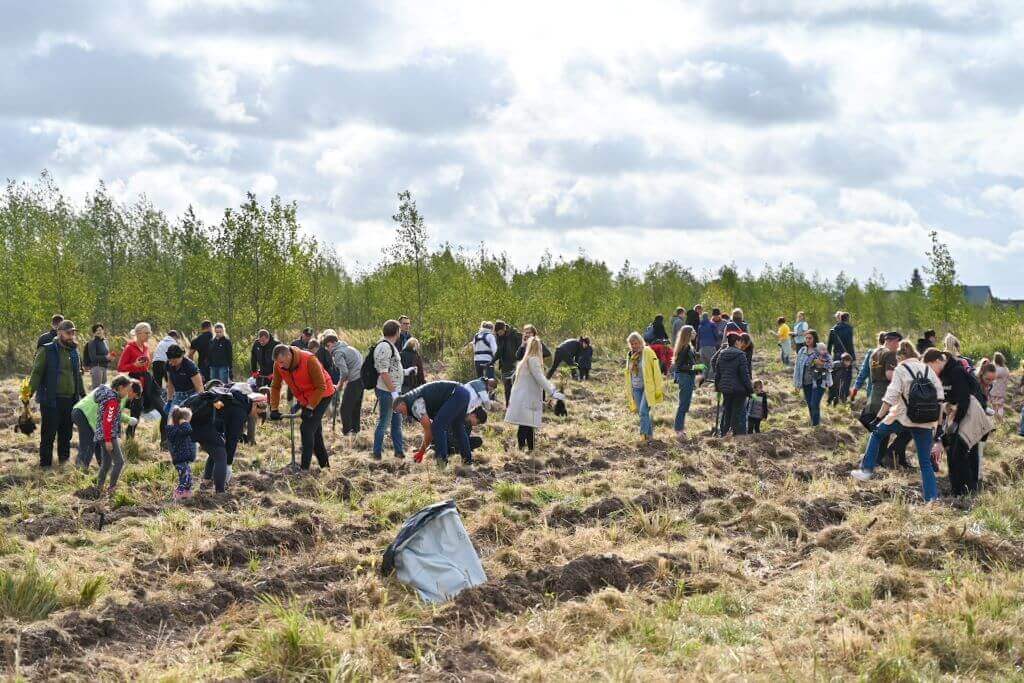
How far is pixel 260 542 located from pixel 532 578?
2.66 meters

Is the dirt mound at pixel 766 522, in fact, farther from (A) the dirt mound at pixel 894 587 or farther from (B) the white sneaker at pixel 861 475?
(B) the white sneaker at pixel 861 475

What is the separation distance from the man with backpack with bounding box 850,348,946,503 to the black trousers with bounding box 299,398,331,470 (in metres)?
6.29

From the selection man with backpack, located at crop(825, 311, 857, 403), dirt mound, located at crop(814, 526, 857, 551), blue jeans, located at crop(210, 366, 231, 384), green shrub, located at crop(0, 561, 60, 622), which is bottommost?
dirt mound, located at crop(814, 526, 857, 551)

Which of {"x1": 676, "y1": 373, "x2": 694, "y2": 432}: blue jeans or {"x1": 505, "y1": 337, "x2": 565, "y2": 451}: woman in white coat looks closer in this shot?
{"x1": 505, "y1": 337, "x2": 565, "y2": 451}: woman in white coat

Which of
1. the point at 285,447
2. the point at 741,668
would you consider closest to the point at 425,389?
the point at 285,447

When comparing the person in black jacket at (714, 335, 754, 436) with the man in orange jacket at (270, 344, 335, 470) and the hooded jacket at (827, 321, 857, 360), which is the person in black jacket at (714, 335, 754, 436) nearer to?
the hooded jacket at (827, 321, 857, 360)

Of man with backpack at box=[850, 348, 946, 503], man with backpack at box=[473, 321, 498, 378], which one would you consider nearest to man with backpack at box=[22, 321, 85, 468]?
man with backpack at box=[473, 321, 498, 378]

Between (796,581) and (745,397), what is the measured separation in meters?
7.57

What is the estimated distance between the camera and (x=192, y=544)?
29.6 feet

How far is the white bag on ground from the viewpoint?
26.0 ft

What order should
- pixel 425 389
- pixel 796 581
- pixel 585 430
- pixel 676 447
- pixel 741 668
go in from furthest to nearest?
1. pixel 585 430
2. pixel 676 447
3. pixel 425 389
4. pixel 796 581
5. pixel 741 668

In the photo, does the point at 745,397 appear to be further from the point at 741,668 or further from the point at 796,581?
the point at 741,668

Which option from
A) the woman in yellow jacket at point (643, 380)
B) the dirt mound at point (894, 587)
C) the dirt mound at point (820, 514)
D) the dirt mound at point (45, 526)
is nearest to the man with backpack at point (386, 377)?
the woman in yellow jacket at point (643, 380)

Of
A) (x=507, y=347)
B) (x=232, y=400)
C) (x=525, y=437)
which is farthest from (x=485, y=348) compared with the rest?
(x=232, y=400)
